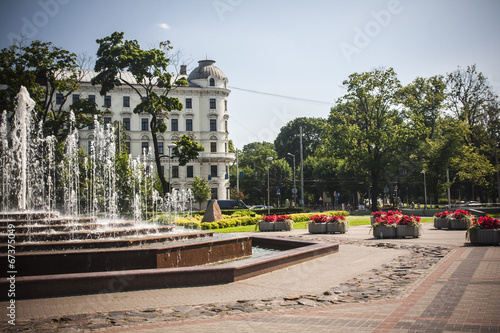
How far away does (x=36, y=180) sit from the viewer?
3272 cm

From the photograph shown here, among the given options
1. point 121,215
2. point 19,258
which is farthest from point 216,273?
point 121,215

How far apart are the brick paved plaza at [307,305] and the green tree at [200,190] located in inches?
1930

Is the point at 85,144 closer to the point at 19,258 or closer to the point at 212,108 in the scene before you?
the point at 212,108

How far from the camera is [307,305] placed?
7.62 meters

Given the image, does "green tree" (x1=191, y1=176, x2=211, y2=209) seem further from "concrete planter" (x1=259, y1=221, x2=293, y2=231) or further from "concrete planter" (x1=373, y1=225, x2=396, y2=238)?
"concrete planter" (x1=373, y1=225, x2=396, y2=238)

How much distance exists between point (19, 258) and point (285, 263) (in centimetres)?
652

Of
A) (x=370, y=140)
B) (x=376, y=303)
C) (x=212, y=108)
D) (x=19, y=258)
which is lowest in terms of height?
(x=376, y=303)

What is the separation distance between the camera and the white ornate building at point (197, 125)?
64.7m

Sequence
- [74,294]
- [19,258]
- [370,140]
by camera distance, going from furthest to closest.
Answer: [370,140], [19,258], [74,294]

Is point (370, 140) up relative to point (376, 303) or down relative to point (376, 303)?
up

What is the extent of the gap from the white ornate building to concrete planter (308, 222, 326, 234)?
1667 inches

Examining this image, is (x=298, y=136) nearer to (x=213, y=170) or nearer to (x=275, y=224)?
(x=213, y=170)

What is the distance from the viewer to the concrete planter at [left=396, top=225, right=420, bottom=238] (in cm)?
1930

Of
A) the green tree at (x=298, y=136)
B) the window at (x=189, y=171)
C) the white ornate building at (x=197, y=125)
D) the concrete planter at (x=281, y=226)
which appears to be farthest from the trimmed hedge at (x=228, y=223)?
the green tree at (x=298, y=136)
